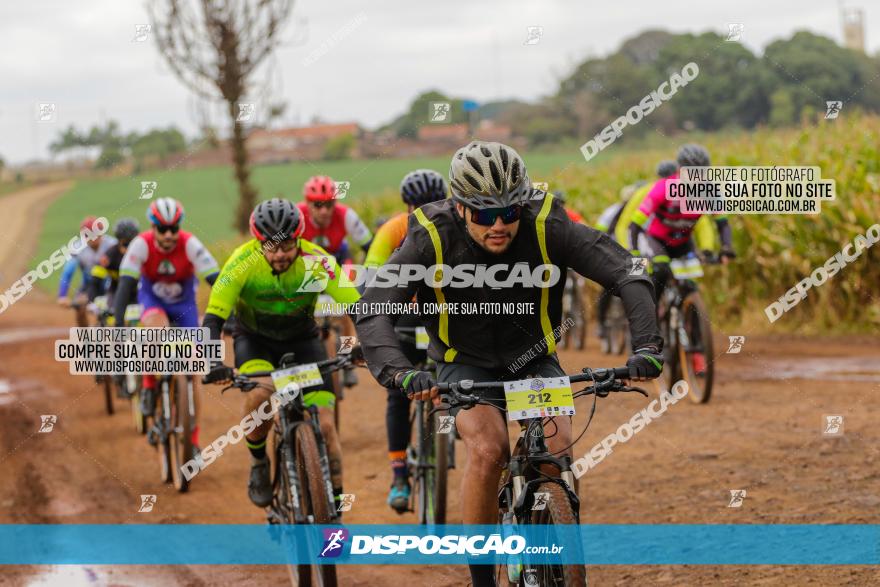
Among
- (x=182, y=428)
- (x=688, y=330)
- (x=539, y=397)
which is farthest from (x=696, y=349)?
(x=539, y=397)

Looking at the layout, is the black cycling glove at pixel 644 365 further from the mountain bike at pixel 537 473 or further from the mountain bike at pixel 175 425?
the mountain bike at pixel 175 425

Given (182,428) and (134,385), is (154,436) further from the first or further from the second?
(134,385)

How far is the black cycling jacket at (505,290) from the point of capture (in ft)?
16.4

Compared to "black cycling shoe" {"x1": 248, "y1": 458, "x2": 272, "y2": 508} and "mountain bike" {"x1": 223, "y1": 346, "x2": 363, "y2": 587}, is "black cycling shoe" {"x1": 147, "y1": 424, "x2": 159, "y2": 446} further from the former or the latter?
"mountain bike" {"x1": 223, "y1": 346, "x2": 363, "y2": 587}

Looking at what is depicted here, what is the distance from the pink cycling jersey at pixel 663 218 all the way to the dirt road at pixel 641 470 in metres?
1.81

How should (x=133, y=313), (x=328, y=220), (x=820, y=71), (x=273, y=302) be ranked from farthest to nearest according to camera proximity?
(x=820, y=71) < (x=133, y=313) < (x=328, y=220) < (x=273, y=302)

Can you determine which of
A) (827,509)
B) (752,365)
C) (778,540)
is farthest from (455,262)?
(752,365)

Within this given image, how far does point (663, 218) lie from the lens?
39.8 feet

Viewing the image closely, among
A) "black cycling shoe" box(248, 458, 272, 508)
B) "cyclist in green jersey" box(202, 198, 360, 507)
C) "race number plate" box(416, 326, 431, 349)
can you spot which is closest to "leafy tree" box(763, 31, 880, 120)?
"race number plate" box(416, 326, 431, 349)

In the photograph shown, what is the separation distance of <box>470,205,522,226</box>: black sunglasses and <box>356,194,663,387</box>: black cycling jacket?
0.54 feet

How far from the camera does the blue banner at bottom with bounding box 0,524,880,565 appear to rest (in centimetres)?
496

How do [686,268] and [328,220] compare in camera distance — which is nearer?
[328,220]

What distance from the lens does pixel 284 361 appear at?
702 centimetres

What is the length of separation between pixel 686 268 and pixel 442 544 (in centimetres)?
589
